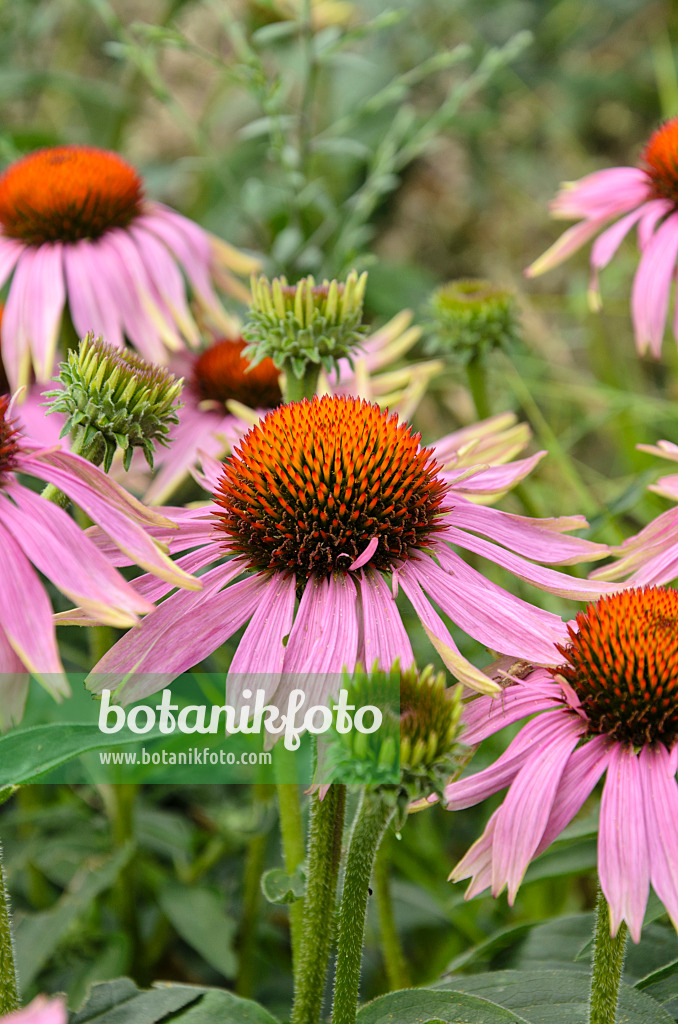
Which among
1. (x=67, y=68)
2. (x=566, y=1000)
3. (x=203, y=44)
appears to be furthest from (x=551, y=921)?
(x=203, y=44)

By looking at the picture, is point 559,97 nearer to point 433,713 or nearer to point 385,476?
point 385,476

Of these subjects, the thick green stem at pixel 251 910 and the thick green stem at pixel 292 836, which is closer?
the thick green stem at pixel 292 836

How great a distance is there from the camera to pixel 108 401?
0.59 m

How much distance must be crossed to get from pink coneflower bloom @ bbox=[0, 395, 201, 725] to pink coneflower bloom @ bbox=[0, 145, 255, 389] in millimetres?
311

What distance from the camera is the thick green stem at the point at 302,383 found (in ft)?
2.48

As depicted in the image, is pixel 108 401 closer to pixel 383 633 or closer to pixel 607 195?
pixel 383 633

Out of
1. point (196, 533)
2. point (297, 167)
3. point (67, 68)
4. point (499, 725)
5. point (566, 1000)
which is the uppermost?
point (67, 68)

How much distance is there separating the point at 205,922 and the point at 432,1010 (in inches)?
17.2

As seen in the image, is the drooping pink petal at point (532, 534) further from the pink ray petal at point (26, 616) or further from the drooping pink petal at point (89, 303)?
the drooping pink petal at point (89, 303)

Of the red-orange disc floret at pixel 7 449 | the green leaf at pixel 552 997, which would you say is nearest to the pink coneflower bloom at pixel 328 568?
the red-orange disc floret at pixel 7 449

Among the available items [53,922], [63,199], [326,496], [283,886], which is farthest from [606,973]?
[63,199]

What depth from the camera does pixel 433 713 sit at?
0.45 m

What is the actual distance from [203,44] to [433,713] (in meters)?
2.16

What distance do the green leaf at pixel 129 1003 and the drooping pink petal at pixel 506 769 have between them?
0.19 metres
